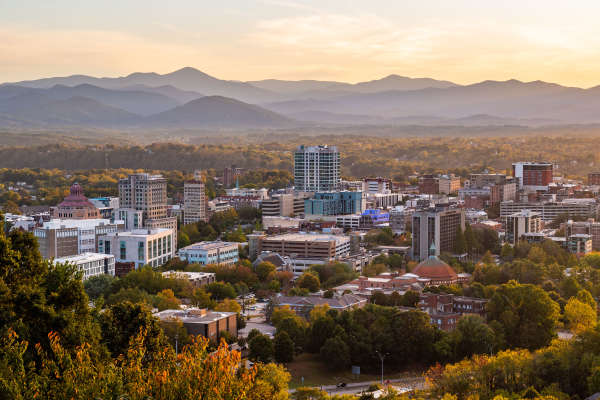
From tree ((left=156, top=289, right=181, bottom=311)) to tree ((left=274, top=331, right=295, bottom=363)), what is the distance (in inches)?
217

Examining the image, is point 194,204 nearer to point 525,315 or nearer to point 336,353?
point 525,315

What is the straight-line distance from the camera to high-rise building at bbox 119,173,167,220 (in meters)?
62.2

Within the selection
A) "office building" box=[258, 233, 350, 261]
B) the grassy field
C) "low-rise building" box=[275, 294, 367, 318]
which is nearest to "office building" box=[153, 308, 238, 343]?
the grassy field

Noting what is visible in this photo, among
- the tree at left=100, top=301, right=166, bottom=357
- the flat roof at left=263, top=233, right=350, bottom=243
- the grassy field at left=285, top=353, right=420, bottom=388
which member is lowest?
the grassy field at left=285, top=353, right=420, bottom=388

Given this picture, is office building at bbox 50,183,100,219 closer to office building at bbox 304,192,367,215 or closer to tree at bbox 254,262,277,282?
tree at bbox 254,262,277,282

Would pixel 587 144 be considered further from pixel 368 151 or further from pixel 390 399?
pixel 390 399

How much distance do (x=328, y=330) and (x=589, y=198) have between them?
48.5 m

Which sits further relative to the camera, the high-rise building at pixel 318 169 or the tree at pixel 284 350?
the high-rise building at pixel 318 169

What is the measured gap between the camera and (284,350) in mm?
29312

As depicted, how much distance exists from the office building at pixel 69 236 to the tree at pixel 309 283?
46.4ft

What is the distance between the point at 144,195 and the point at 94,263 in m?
19.2

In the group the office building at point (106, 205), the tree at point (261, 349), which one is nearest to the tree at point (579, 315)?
the tree at point (261, 349)

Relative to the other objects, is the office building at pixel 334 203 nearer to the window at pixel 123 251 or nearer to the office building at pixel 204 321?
the window at pixel 123 251

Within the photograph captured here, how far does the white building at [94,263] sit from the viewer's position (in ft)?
139
